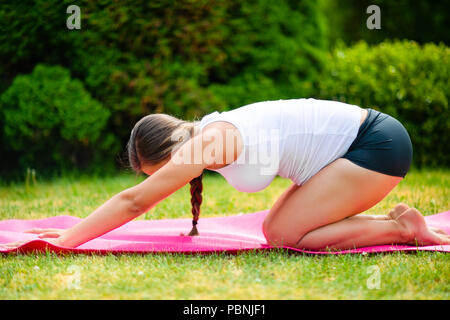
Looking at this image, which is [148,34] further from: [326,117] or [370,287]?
[370,287]

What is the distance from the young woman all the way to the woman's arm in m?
0.05

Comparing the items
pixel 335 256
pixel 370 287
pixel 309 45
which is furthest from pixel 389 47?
pixel 370 287

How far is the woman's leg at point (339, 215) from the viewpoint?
2.90 metres

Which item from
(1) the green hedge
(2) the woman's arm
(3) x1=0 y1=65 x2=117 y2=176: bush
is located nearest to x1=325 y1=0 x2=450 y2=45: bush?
(1) the green hedge

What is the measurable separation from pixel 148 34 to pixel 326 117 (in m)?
3.32

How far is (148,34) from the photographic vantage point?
228 inches

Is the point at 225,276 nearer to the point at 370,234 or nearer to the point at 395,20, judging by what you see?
the point at 370,234

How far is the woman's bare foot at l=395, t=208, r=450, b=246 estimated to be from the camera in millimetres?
2969

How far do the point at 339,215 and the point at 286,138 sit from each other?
504 millimetres

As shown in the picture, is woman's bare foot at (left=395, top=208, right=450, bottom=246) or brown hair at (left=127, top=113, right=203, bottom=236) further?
woman's bare foot at (left=395, top=208, right=450, bottom=246)

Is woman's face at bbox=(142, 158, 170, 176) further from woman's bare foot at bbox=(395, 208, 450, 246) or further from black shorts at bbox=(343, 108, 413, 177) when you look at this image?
woman's bare foot at bbox=(395, 208, 450, 246)

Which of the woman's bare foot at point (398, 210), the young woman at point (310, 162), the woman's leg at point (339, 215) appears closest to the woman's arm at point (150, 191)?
the young woman at point (310, 162)

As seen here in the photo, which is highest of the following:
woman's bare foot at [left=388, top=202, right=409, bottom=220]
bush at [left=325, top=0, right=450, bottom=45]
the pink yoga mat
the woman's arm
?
bush at [left=325, top=0, right=450, bottom=45]

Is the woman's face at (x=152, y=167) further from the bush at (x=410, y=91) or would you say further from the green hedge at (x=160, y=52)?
the bush at (x=410, y=91)
